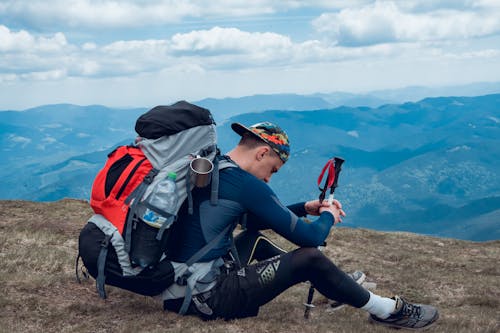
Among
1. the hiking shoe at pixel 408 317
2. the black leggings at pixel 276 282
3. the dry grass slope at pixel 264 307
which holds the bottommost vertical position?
the dry grass slope at pixel 264 307

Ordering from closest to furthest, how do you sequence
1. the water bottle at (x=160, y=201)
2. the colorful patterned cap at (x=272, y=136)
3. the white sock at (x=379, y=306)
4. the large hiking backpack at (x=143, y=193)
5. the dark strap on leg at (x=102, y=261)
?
the water bottle at (x=160, y=201) → the large hiking backpack at (x=143, y=193) → the dark strap on leg at (x=102, y=261) → the colorful patterned cap at (x=272, y=136) → the white sock at (x=379, y=306)

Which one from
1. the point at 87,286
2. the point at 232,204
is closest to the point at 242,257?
the point at 232,204

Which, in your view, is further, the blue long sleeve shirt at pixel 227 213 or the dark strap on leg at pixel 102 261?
the blue long sleeve shirt at pixel 227 213

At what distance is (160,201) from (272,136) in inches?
75.7

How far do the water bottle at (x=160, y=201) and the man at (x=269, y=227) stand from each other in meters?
0.55

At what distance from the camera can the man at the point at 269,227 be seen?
6.09 m

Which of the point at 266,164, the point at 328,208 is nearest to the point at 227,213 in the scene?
the point at 266,164

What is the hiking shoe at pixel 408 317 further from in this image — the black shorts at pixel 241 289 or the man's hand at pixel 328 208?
the black shorts at pixel 241 289

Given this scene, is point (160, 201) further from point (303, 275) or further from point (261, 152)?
point (303, 275)

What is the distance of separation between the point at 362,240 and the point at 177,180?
1494 cm

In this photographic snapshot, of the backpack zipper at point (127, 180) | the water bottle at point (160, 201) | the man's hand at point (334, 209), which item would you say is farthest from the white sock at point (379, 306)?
the backpack zipper at point (127, 180)

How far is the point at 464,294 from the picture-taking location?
11727 millimetres

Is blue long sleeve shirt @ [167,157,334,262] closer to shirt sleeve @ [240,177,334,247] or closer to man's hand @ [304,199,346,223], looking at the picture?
shirt sleeve @ [240,177,334,247]

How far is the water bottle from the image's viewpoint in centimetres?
550
